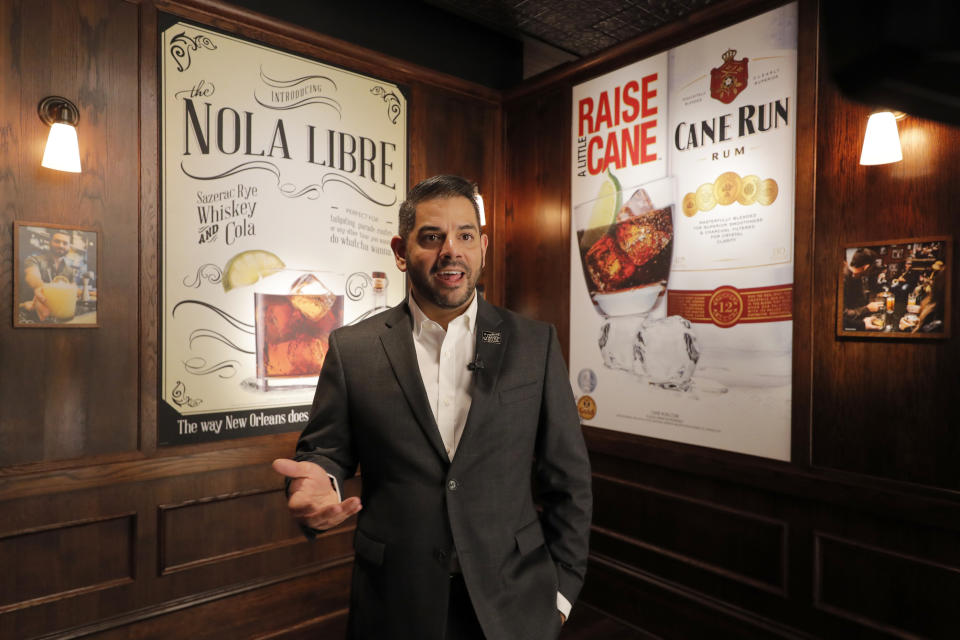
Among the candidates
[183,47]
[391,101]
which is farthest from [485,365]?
[391,101]

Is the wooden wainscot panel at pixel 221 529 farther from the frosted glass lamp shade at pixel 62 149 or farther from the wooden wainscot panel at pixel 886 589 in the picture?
the wooden wainscot panel at pixel 886 589

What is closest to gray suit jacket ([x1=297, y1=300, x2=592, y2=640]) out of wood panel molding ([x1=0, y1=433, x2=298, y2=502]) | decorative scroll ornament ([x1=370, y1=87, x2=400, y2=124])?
wood panel molding ([x1=0, y1=433, x2=298, y2=502])

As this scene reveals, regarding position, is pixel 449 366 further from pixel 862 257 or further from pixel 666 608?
pixel 666 608

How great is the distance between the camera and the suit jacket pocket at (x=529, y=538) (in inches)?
56.3

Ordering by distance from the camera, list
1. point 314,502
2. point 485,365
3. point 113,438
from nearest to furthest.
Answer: point 314,502
point 485,365
point 113,438

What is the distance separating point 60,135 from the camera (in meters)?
2.23

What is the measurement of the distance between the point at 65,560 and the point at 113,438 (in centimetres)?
52

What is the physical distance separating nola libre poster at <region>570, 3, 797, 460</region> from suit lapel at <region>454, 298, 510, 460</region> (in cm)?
156

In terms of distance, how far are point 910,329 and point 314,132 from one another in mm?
2889

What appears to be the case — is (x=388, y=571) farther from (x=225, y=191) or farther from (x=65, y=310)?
(x=225, y=191)

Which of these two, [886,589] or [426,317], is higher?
[426,317]

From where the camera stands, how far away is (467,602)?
137 centimetres

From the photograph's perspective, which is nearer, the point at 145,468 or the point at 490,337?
the point at 490,337

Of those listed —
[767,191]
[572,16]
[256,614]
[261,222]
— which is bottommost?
[256,614]
